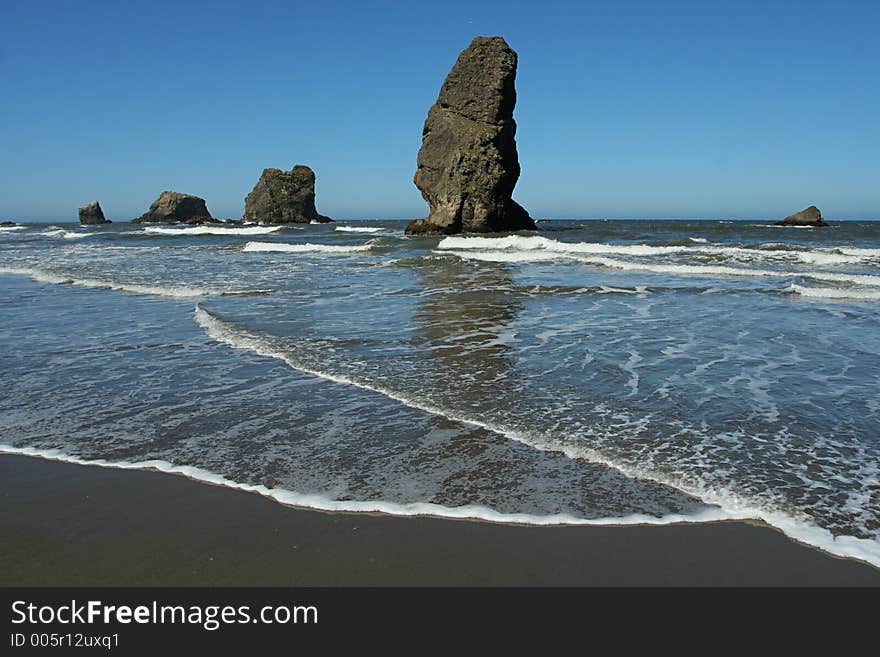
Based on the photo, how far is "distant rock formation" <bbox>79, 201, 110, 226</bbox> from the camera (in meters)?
89.6

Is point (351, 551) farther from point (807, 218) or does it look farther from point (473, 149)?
point (807, 218)

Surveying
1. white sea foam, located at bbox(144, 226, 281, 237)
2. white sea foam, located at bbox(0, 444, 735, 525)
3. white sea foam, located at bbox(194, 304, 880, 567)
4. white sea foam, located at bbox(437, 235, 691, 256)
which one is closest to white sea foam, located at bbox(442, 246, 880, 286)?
white sea foam, located at bbox(437, 235, 691, 256)

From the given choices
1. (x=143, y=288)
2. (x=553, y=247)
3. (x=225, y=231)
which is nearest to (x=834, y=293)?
(x=143, y=288)

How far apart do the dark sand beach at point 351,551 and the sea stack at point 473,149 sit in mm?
37280

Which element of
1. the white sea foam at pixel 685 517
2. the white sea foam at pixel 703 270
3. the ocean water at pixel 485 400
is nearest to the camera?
the white sea foam at pixel 685 517

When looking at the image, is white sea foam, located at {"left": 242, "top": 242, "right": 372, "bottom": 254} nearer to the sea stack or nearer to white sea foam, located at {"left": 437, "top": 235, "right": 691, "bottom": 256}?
white sea foam, located at {"left": 437, "top": 235, "right": 691, "bottom": 256}

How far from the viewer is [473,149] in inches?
1553

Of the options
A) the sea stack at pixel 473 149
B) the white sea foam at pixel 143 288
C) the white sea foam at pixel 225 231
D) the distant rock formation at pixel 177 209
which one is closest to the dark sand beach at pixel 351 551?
the white sea foam at pixel 143 288

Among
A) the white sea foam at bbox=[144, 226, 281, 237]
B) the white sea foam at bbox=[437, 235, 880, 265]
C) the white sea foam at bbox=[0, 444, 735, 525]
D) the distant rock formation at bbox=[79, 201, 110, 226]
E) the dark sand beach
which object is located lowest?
the dark sand beach

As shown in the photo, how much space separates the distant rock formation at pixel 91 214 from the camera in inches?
3526

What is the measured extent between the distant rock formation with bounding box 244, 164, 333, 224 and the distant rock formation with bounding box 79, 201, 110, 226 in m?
30.4

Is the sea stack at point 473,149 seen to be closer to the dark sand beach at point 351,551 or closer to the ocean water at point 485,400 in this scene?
the ocean water at point 485,400
